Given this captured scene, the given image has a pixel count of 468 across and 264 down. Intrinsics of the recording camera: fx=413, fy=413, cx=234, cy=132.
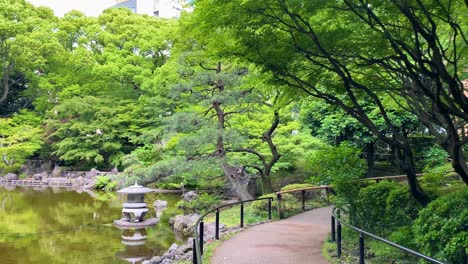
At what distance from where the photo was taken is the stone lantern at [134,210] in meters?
15.2

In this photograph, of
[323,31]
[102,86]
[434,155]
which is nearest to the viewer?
[323,31]

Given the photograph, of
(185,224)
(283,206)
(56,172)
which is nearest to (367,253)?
(283,206)

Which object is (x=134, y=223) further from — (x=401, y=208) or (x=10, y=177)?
(x=10, y=177)

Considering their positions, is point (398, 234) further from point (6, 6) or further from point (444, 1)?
point (6, 6)

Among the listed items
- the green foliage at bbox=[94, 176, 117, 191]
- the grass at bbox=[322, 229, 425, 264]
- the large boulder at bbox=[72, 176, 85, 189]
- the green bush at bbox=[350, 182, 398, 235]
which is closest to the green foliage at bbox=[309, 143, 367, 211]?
the green bush at bbox=[350, 182, 398, 235]

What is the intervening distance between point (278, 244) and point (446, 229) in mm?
3889

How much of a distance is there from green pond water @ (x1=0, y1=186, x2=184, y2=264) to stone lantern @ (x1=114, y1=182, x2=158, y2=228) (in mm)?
443

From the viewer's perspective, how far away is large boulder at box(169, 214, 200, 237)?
13.9 metres

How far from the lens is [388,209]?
737 cm

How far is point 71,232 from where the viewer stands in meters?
14.0

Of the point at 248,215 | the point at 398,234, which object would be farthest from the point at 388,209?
the point at 248,215

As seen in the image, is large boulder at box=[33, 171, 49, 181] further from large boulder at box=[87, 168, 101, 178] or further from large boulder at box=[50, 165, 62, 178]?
large boulder at box=[87, 168, 101, 178]

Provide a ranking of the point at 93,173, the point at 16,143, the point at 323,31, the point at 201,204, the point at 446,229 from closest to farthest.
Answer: the point at 446,229, the point at 323,31, the point at 201,204, the point at 93,173, the point at 16,143

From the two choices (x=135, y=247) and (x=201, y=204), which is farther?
(x=201, y=204)
